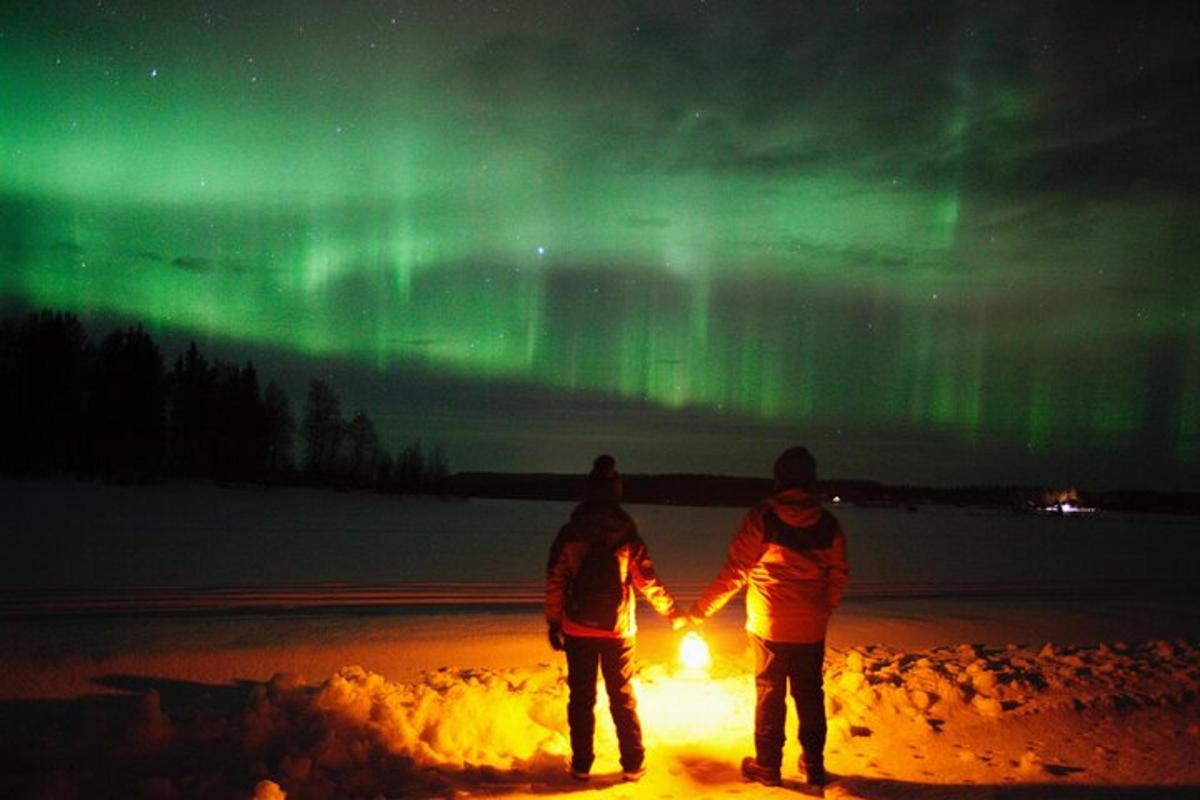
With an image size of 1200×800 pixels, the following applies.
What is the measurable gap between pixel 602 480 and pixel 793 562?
1312 mm

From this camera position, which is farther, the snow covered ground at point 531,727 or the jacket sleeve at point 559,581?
the jacket sleeve at point 559,581

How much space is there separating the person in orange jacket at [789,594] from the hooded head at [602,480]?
880mm

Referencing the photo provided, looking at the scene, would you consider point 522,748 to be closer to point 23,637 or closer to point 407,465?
point 23,637

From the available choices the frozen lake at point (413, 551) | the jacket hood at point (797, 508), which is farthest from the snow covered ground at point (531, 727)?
the frozen lake at point (413, 551)

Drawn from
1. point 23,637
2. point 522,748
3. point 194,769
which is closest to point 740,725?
point 522,748

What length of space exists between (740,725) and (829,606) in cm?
178

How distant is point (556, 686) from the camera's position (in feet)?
26.9

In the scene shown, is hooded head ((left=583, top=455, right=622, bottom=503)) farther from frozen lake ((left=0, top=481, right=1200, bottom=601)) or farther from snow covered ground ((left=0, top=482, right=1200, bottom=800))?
frozen lake ((left=0, top=481, right=1200, bottom=601))

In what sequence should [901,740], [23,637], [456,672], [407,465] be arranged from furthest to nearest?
[407,465]
[23,637]
[456,672]
[901,740]

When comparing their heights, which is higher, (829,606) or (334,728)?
(829,606)

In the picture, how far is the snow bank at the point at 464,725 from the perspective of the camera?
5953 millimetres

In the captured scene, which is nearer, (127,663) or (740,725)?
(740,725)

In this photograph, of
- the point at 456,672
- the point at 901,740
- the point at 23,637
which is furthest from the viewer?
the point at 23,637

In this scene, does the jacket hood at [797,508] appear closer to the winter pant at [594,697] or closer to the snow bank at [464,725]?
the winter pant at [594,697]
